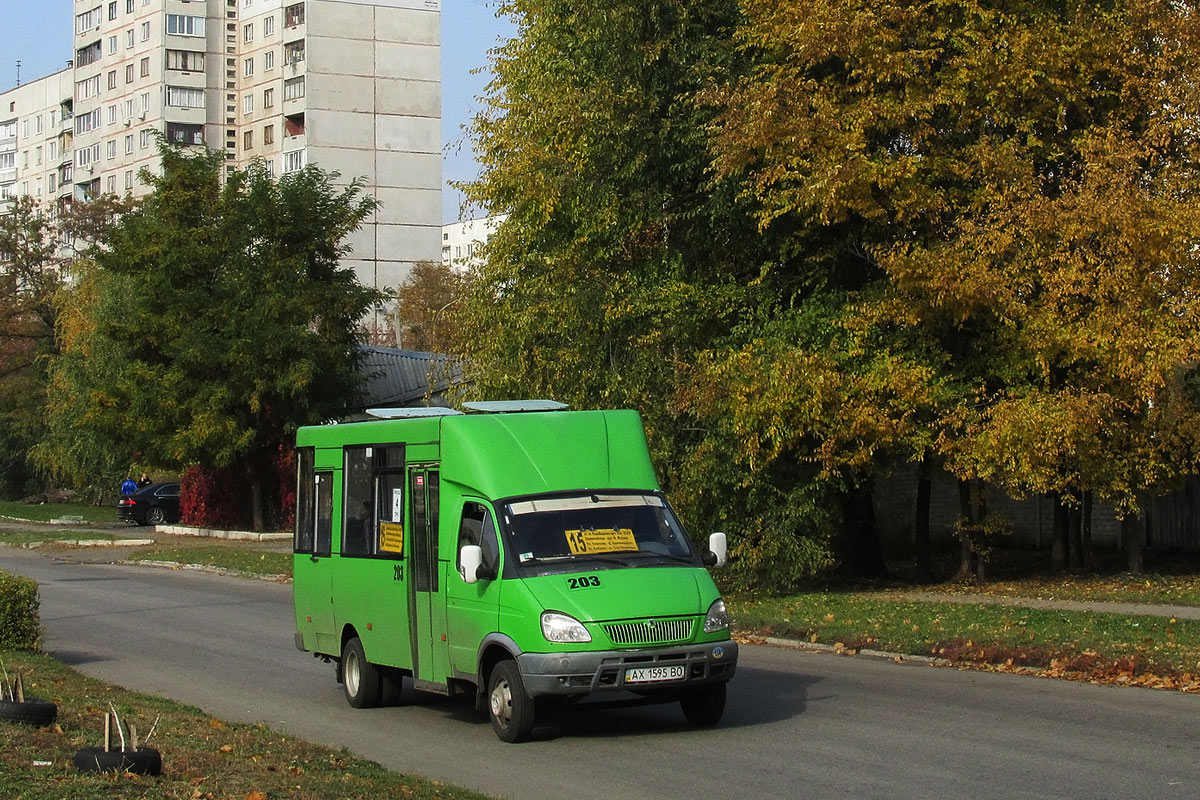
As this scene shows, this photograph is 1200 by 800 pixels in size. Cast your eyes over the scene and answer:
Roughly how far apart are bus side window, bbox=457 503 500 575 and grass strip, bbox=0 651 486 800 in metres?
1.93

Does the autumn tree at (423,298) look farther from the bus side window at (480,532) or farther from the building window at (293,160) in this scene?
the bus side window at (480,532)

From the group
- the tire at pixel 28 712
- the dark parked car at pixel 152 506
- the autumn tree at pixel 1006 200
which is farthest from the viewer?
the dark parked car at pixel 152 506

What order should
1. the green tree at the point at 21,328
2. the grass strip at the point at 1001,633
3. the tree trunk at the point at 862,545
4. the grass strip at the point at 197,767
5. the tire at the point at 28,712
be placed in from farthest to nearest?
the green tree at the point at 21,328, the tree trunk at the point at 862,545, the grass strip at the point at 1001,633, the tire at the point at 28,712, the grass strip at the point at 197,767

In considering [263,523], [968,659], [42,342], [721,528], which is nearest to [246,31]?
[42,342]

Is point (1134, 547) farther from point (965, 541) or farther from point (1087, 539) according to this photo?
point (965, 541)

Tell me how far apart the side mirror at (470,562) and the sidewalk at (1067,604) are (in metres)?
9.80

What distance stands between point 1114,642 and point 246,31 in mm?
88608

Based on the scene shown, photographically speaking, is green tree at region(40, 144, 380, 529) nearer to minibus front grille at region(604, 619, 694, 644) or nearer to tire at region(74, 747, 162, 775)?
minibus front grille at region(604, 619, 694, 644)

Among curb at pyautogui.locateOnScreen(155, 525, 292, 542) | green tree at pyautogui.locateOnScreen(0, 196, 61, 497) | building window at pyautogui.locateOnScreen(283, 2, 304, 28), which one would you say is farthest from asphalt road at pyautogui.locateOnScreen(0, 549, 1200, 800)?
building window at pyautogui.locateOnScreen(283, 2, 304, 28)

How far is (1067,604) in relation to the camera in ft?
64.5

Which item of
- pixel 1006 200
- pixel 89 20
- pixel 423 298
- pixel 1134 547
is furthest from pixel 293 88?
pixel 1006 200

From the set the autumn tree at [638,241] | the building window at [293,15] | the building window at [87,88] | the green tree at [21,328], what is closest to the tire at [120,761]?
the autumn tree at [638,241]

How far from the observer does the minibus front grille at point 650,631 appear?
1079 cm

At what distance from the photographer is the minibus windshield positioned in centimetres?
1143
